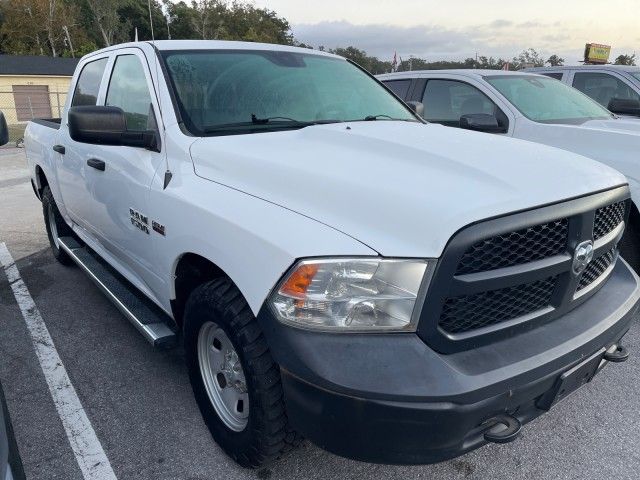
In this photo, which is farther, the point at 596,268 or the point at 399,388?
the point at 596,268

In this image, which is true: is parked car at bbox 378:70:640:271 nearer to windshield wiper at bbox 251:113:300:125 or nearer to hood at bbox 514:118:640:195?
hood at bbox 514:118:640:195

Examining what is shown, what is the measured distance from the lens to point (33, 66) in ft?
123

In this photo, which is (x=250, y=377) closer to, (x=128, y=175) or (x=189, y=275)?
(x=189, y=275)

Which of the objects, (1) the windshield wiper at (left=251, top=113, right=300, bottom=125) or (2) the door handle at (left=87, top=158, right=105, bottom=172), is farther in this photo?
(2) the door handle at (left=87, top=158, right=105, bottom=172)

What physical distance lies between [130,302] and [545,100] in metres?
4.55

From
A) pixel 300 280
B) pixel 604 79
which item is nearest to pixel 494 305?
pixel 300 280

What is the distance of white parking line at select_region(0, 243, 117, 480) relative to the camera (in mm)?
2475

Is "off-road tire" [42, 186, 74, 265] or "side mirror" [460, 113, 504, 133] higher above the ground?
"side mirror" [460, 113, 504, 133]

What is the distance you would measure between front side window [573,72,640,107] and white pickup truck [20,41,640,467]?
18.8 feet

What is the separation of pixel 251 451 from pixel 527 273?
1324 millimetres

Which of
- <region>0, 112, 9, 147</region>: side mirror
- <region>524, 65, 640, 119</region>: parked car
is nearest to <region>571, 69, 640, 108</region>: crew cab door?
<region>524, 65, 640, 119</region>: parked car

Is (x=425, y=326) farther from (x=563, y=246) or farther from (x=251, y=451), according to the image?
(x=251, y=451)

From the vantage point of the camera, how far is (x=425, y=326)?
1.77m

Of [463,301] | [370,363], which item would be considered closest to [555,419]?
[463,301]
